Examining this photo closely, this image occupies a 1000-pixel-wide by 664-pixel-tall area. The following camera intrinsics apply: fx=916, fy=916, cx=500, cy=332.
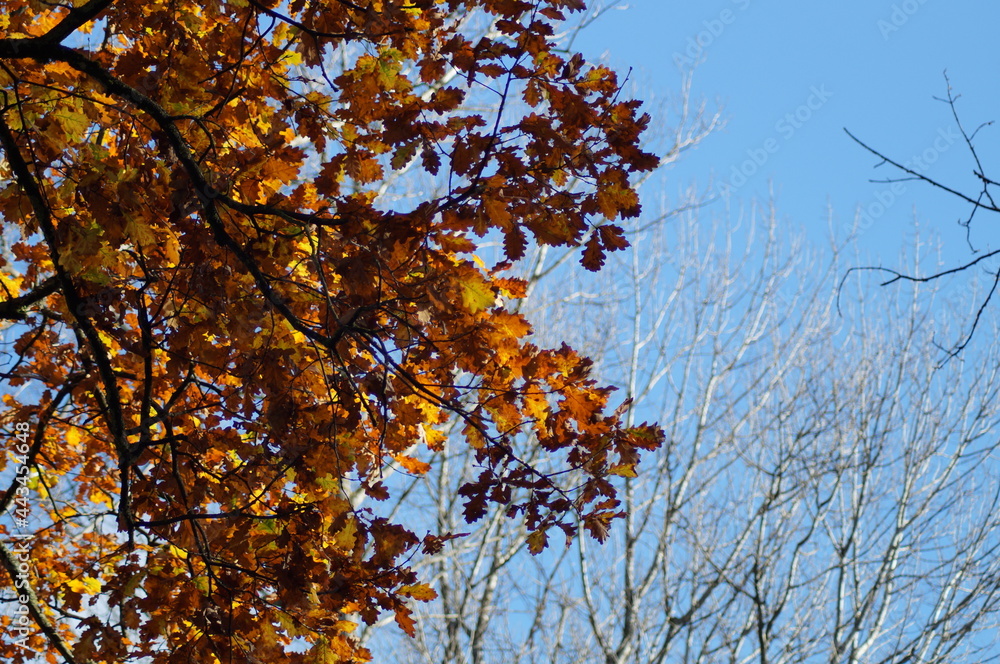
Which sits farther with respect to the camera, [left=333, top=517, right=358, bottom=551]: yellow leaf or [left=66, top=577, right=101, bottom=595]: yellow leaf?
[left=66, top=577, right=101, bottom=595]: yellow leaf

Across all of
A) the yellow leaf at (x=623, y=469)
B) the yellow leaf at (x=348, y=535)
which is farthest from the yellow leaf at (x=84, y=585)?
the yellow leaf at (x=623, y=469)

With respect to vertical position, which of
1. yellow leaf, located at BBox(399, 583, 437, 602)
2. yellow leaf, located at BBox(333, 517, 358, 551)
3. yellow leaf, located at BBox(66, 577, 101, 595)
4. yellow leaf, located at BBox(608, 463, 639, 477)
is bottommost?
yellow leaf, located at BBox(399, 583, 437, 602)

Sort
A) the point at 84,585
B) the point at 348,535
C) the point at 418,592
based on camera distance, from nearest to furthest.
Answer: the point at 348,535
the point at 418,592
the point at 84,585

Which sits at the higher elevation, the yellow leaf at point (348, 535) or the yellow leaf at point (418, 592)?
the yellow leaf at point (348, 535)

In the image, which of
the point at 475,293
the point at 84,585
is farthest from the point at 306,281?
the point at 84,585

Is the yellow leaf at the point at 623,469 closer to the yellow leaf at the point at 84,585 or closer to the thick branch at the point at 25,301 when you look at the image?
the thick branch at the point at 25,301

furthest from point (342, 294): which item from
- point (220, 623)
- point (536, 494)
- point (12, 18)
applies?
point (12, 18)

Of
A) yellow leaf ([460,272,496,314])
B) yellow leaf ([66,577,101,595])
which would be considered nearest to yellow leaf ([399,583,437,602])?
yellow leaf ([460,272,496,314])

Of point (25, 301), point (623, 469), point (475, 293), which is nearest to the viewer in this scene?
point (475, 293)

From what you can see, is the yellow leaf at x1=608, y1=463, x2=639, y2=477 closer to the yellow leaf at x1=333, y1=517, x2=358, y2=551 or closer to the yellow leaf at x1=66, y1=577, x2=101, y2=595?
the yellow leaf at x1=333, y1=517, x2=358, y2=551

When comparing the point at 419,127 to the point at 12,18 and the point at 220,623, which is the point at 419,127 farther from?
the point at 12,18

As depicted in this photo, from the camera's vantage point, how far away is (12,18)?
A: 4043mm

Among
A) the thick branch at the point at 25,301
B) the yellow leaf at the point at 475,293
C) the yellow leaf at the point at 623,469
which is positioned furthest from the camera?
the thick branch at the point at 25,301

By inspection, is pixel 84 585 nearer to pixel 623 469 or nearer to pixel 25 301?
pixel 25 301
